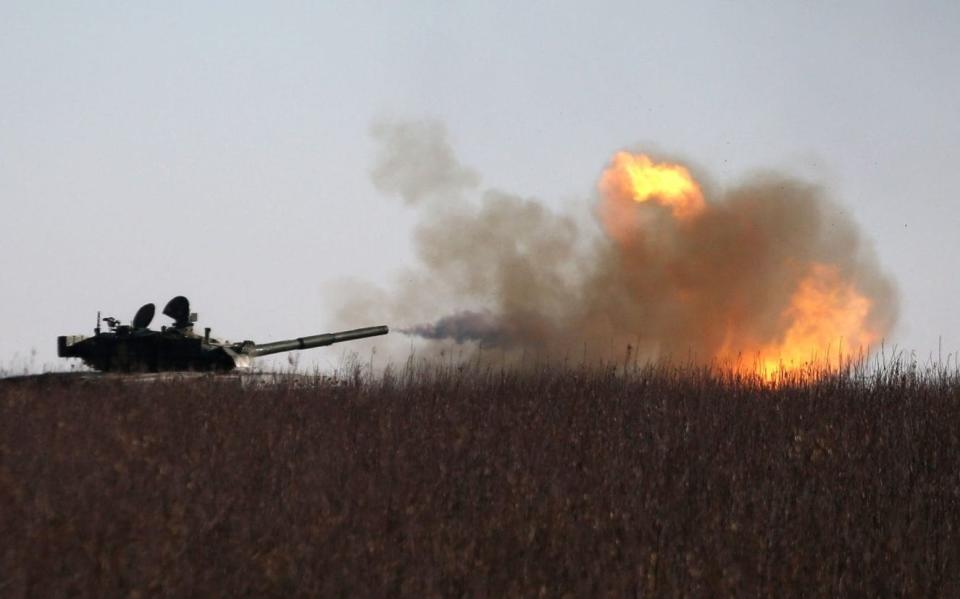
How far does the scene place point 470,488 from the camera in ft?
36.8

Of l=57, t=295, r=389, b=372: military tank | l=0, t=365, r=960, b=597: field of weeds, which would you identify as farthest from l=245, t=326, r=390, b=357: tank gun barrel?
l=0, t=365, r=960, b=597: field of weeds

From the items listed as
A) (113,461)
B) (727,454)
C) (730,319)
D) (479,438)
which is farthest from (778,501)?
(730,319)

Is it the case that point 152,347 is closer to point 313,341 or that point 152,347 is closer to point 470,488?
point 313,341

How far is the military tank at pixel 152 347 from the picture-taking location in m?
18.5

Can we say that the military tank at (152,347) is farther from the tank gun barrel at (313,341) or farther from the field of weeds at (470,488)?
the field of weeds at (470,488)

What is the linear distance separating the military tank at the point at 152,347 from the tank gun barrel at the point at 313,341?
0.79 meters

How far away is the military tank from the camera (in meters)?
18.5

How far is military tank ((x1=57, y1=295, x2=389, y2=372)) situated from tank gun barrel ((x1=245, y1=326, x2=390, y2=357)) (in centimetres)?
79

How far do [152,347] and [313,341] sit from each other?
2.87 metres

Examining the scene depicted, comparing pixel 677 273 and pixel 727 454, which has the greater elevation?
pixel 677 273

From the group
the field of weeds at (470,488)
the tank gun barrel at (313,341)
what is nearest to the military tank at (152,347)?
the tank gun barrel at (313,341)

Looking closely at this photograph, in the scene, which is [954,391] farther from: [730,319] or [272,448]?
[730,319]

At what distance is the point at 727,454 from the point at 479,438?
2.43m

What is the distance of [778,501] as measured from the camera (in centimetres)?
1223
